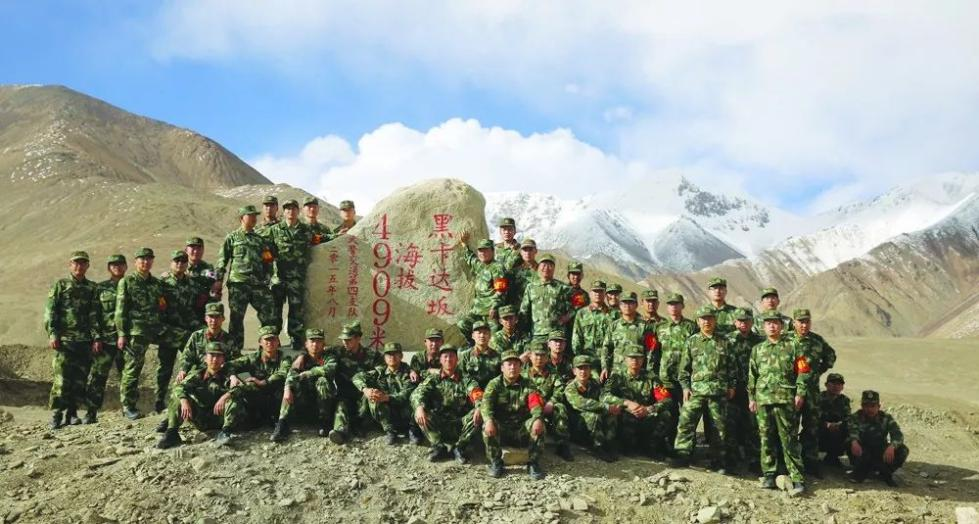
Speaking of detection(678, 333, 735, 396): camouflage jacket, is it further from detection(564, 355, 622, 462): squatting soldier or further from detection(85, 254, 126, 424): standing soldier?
detection(85, 254, 126, 424): standing soldier

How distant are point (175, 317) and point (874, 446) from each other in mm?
8062

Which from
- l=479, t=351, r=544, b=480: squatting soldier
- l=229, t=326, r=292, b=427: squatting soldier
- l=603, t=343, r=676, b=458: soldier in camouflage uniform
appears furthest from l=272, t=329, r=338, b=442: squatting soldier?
l=603, t=343, r=676, b=458: soldier in camouflage uniform

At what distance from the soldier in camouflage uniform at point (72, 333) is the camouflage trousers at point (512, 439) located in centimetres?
511

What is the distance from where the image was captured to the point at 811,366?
290 inches

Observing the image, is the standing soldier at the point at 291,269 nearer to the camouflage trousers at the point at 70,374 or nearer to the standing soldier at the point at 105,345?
the standing soldier at the point at 105,345

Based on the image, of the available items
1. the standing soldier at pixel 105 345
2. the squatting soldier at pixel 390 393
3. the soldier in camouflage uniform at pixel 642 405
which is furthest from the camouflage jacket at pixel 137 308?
the soldier in camouflage uniform at pixel 642 405

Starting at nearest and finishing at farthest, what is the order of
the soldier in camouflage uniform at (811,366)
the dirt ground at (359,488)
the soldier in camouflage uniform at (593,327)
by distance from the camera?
1. the dirt ground at (359,488)
2. the soldier in camouflage uniform at (811,366)
3. the soldier in camouflage uniform at (593,327)

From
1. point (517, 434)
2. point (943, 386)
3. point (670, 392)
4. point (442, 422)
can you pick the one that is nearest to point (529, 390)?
point (517, 434)

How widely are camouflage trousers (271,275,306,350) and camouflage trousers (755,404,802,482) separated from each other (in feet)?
18.1

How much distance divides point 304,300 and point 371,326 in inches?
36.8

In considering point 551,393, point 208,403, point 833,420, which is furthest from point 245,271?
point 833,420

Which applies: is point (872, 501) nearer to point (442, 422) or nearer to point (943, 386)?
point (442, 422)

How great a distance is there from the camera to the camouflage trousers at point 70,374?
8.83 metres

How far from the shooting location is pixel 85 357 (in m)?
9.02
